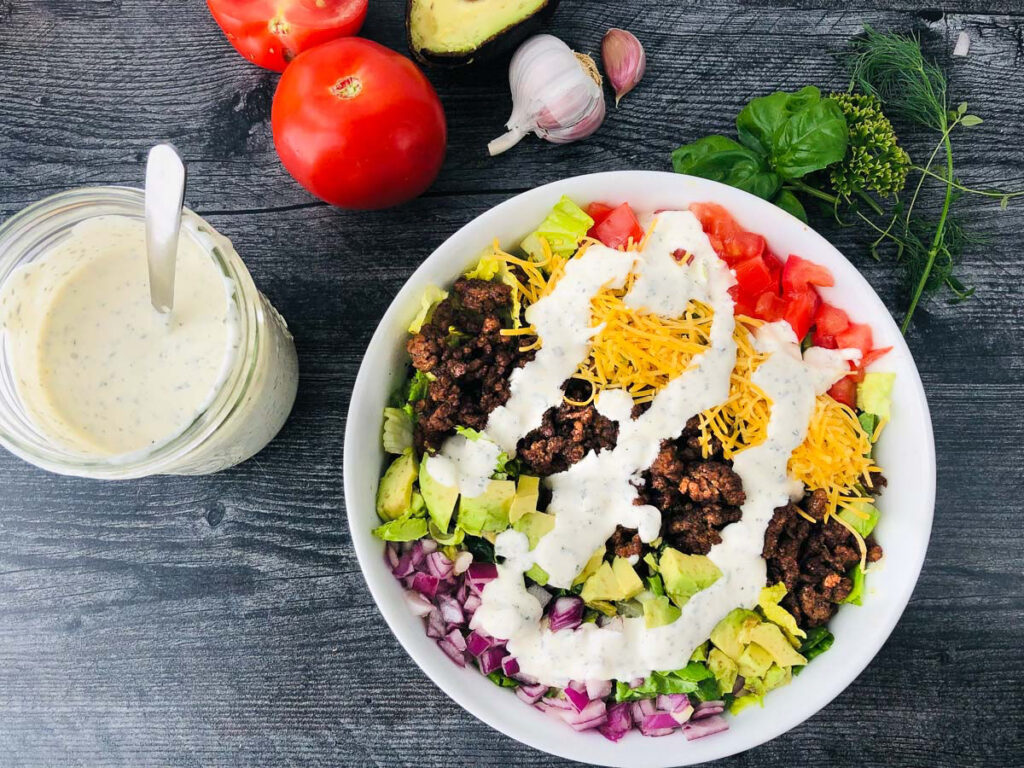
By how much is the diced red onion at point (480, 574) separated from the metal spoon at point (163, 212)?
1.00 meters

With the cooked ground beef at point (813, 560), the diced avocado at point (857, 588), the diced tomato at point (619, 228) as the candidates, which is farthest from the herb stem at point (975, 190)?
the diced avocado at point (857, 588)

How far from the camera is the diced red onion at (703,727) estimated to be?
2146 mm

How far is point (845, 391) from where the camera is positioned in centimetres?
222

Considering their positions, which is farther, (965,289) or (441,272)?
(965,289)

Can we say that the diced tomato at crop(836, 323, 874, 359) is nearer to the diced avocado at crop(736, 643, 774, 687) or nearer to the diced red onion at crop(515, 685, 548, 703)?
the diced avocado at crop(736, 643, 774, 687)

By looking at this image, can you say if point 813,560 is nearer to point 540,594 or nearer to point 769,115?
point 540,594

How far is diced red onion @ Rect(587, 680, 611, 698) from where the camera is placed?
82.6 inches

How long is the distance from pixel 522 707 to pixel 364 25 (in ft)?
6.51

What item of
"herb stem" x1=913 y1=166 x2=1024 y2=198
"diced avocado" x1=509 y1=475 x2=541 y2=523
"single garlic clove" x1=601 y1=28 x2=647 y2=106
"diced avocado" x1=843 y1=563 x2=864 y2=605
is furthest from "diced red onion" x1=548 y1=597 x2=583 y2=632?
"herb stem" x1=913 y1=166 x2=1024 y2=198

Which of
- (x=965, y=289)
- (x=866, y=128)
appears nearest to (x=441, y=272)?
(x=866, y=128)

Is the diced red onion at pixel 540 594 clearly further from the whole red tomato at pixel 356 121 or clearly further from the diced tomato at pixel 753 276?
the whole red tomato at pixel 356 121

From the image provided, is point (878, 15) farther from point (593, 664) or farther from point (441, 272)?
point (593, 664)

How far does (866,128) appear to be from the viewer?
233 cm

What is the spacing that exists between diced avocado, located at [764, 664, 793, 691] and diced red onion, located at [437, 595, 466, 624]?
78 cm
